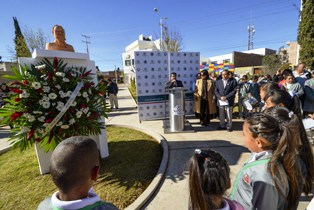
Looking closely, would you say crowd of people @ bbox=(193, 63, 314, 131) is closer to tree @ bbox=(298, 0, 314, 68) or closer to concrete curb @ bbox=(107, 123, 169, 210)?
concrete curb @ bbox=(107, 123, 169, 210)

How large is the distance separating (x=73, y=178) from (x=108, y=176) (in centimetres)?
253

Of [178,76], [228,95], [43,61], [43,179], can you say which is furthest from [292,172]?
[178,76]

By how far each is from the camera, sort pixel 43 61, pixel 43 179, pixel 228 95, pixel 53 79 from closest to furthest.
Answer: pixel 53 79
pixel 43 61
pixel 43 179
pixel 228 95

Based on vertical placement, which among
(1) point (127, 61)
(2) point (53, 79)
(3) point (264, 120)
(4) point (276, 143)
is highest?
(1) point (127, 61)

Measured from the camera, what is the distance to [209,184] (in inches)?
45.3

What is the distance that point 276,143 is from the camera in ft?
4.66

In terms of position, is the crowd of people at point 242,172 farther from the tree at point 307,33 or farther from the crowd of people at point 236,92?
the tree at point 307,33

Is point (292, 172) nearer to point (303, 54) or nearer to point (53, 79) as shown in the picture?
point (53, 79)

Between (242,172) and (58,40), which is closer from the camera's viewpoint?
(242,172)

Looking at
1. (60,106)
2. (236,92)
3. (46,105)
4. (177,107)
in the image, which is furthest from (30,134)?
(236,92)

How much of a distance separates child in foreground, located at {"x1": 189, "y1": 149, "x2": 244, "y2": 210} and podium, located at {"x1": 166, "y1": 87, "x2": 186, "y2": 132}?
14.6ft

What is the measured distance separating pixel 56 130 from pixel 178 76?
5444 millimetres

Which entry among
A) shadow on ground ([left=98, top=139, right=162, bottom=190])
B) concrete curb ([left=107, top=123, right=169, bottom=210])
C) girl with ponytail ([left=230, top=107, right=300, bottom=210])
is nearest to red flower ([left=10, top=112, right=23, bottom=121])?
shadow on ground ([left=98, top=139, right=162, bottom=190])

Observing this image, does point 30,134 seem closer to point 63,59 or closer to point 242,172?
point 63,59
